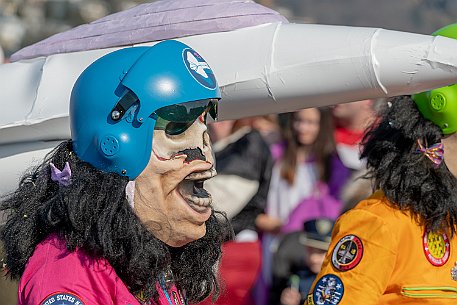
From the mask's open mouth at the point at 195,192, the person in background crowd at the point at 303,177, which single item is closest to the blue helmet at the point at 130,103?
the mask's open mouth at the point at 195,192

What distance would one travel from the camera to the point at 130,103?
2.81 metres

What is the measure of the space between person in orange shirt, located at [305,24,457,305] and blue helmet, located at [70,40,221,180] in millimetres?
1077

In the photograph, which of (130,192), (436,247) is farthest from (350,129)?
(130,192)

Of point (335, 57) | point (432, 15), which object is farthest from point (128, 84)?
point (432, 15)

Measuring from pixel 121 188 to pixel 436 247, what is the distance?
1.42 m

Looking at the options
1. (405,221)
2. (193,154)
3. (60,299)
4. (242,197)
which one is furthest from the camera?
(242,197)

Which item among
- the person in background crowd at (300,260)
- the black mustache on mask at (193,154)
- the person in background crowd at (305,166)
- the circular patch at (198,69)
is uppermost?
the circular patch at (198,69)

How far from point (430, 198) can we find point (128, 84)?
4.84ft

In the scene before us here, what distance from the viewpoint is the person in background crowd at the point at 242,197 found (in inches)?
226

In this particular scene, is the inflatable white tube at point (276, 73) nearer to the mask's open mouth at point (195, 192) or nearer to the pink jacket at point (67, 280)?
the mask's open mouth at point (195, 192)

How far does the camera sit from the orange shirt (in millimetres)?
3648

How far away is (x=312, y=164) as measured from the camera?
6410 mm

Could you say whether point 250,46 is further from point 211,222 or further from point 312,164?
point 312,164

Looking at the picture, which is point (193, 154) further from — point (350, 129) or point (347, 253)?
point (350, 129)
